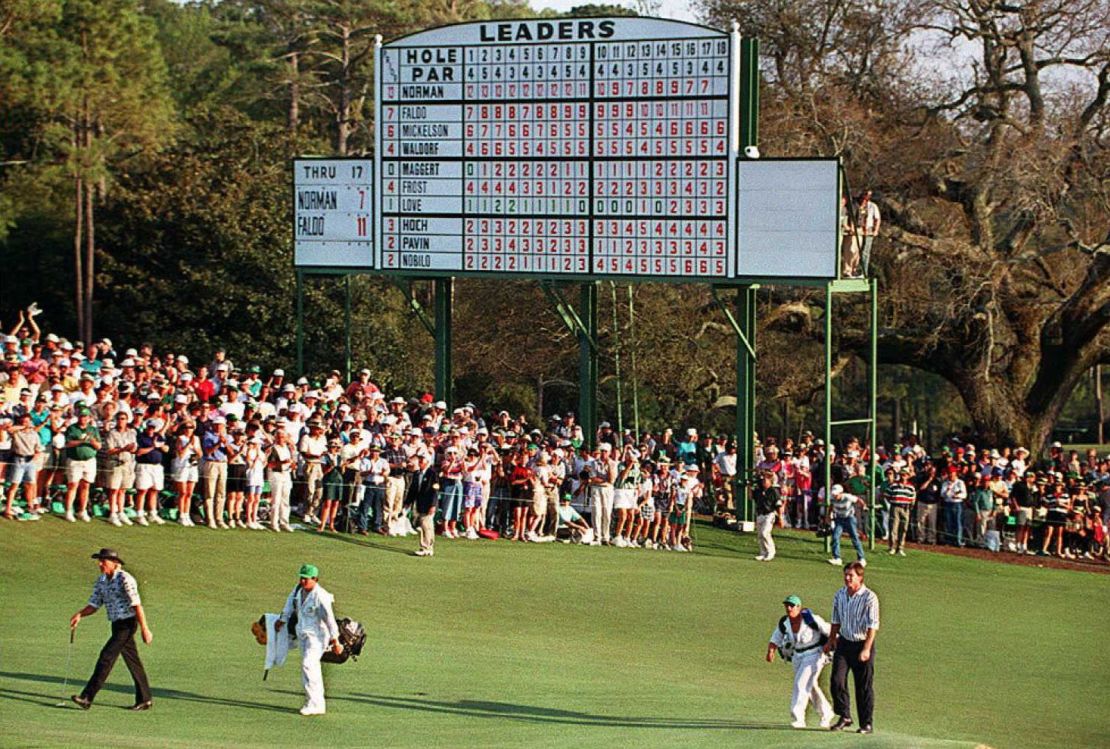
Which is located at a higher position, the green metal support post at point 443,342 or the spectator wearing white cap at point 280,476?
the green metal support post at point 443,342

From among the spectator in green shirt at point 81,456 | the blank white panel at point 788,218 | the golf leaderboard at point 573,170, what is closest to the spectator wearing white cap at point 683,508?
the golf leaderboard at point 573,170

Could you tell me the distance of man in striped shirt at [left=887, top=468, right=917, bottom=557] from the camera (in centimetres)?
2933

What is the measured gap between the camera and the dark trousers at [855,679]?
16.0 meters

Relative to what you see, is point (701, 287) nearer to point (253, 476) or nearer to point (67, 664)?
point (253, 476)

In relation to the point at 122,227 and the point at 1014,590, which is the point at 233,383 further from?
the point at 122,227

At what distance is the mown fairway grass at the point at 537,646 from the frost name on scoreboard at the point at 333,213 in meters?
5.98

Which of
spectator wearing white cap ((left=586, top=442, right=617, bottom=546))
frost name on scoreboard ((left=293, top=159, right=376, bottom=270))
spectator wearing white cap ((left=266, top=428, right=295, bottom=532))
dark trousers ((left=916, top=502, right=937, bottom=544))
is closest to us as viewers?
spectator wearing white cap ((left=266, top=428, right=295, bottom=532))

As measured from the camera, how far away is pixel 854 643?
52.9 feet

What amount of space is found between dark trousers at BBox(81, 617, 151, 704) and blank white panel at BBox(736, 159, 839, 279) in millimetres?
15022

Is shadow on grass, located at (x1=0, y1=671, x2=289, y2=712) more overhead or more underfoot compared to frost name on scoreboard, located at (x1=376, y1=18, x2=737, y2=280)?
more underfoot

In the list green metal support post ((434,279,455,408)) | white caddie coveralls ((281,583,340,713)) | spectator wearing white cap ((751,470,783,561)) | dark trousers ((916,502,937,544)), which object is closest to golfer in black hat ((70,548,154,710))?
white caddie coveralls ((281,583,340,713))

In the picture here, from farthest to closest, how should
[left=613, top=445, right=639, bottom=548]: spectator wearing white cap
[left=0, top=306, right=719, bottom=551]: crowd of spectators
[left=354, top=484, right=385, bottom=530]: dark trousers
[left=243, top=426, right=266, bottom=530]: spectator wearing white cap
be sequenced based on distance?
[left=613, top=445, right=639, bottom=548]: spectator wearing white cap → [left=354, top=484, right=385, bottom=530]: dark trousers → [left=243, top=426, right=266, bottom=530]: spectator wearing white cap → [left=0, top=306, right=719, bottom=551]: crowd of spectators

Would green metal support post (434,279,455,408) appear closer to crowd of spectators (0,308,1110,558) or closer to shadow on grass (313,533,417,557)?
crowd of spectators (0,308,1110,558)

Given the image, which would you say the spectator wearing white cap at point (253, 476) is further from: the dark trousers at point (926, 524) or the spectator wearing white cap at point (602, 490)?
the dark trousers at point (926, 524)
